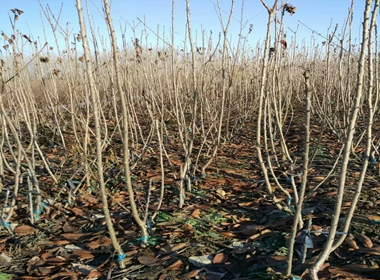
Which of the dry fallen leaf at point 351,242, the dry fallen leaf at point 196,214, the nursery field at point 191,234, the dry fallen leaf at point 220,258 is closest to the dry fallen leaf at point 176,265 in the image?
the nursery field at point 191,234

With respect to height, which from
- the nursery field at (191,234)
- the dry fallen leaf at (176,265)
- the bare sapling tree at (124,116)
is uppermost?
the bare sapling tree at (124,116)

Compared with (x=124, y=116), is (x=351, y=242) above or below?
below

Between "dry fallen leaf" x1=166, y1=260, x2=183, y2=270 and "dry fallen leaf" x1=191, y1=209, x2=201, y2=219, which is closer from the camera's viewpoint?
"dry fallen leaf" x1=166, y1=260, x2=183, y2=270

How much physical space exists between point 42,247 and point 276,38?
170 centimetres

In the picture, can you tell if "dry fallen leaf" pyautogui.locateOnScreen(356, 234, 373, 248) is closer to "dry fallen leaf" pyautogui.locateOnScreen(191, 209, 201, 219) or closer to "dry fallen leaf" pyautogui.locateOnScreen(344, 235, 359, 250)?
"dry fallen leaf" pyautogui.locateOnScreen(344, 235, 359, 250)

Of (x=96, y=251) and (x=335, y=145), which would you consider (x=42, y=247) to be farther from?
(x=335, y=145)

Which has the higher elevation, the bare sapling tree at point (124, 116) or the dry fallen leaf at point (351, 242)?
the bare sapling tree at point (124, 116)

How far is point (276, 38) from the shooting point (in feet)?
5.97

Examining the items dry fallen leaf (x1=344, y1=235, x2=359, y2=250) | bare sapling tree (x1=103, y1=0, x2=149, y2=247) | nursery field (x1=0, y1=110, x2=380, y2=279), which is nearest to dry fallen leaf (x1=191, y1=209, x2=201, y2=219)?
nursery field (x1=0, y1=110, x2=380, y2=279)

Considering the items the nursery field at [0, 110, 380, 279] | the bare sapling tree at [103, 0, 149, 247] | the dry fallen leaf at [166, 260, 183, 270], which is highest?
the bare sapling tree at [103, 0, 149, 247]

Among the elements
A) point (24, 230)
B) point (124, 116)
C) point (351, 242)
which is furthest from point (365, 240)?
point (24, 230)

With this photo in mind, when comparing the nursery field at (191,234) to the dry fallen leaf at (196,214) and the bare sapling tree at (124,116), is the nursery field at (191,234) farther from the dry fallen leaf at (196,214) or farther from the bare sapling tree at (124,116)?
the bare sapling tree at (124,116)

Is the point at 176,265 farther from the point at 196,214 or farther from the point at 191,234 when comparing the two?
the point at 196,214

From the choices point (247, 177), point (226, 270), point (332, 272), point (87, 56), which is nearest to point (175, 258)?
point (226, 270)
